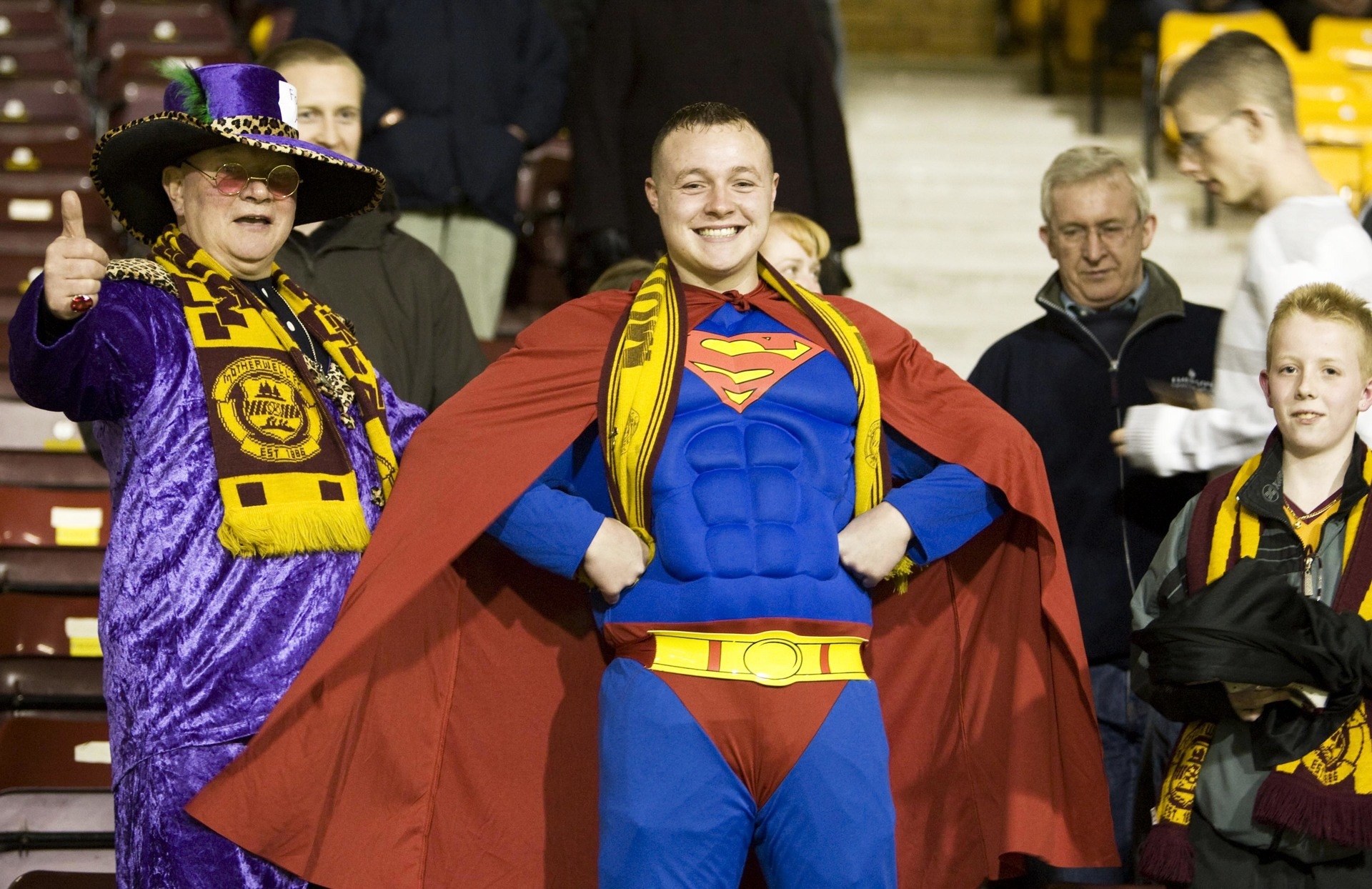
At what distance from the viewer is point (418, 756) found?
2.73m

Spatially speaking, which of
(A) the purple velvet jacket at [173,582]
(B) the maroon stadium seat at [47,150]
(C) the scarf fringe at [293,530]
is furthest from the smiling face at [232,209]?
(B) the maroon stadium seat at [47,150]

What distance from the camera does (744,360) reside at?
2621 millimetres

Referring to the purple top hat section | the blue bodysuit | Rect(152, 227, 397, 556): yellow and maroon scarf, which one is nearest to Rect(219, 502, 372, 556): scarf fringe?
Rect(152, 227, 397, 556): yellow and maroon scarf

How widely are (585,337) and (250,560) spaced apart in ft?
2.16

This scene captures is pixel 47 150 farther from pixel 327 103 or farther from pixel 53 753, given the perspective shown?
pixel 53 753

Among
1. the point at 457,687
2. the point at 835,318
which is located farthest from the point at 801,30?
the point at 457,687

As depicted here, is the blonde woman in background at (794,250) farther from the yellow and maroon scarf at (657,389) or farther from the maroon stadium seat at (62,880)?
the maroon stadium seat at (62,880)

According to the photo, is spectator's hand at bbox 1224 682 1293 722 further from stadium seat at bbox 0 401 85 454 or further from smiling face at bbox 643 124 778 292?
stadium seat at bbox 0 401 85 454

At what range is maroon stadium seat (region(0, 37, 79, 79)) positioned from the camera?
268 inches

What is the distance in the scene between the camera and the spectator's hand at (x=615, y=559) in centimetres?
251

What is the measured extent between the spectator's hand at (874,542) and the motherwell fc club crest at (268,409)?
0.88m

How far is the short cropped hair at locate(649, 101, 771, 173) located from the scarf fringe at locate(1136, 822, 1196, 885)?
131 cm

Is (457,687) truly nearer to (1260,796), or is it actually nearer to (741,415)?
(741,415)

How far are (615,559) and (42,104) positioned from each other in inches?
197
